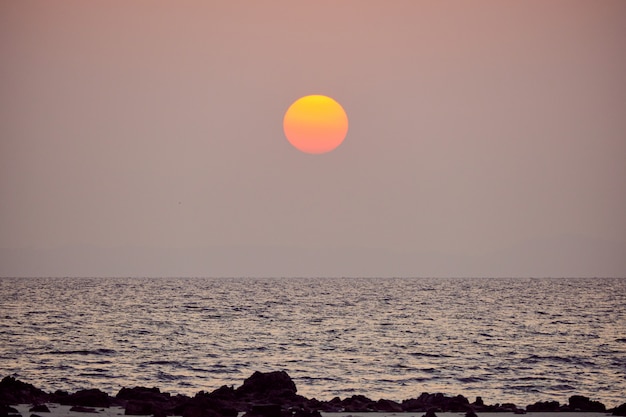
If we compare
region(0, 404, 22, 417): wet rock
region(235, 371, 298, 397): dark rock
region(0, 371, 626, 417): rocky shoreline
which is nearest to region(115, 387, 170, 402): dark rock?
Answer: region(0, 371, 626, 417): rocky shoreline

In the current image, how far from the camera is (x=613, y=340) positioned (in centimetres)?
7144

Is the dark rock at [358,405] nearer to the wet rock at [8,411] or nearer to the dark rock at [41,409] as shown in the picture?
the dark rock at [41,409]

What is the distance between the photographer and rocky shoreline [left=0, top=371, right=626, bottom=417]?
82.5 feet

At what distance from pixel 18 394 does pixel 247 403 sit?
699 cm

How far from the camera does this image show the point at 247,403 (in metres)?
27.8

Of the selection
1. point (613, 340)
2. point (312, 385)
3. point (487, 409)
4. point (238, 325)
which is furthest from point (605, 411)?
point (238, 325)

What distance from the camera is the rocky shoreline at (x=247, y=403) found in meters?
25.2

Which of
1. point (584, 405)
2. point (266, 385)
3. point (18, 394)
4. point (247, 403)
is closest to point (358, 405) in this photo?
point (266, 385)

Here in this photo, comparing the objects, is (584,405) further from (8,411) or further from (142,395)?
(8,411)

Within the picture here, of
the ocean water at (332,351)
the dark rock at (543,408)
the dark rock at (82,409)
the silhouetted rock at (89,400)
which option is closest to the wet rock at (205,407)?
the silhouetted rock at (89,400)

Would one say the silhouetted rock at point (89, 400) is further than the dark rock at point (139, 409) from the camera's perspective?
Yes

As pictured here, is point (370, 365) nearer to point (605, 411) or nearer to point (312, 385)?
point (312, 385)

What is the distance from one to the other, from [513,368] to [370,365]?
806 centimetres

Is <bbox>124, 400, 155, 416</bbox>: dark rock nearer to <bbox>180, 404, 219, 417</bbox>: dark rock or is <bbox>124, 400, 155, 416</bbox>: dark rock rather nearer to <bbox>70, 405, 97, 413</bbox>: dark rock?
<bbox>70, 405, 97, 413</bbox>: dark rock
